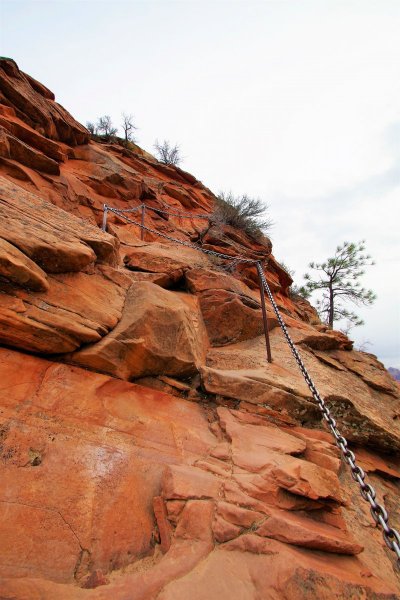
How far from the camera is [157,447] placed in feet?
9.04

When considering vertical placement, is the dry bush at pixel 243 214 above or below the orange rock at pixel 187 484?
above

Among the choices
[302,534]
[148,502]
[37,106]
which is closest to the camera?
[302,534]

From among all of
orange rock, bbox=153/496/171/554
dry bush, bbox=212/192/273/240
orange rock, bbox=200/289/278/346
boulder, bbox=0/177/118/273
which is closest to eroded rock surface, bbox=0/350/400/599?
orange rock, bbox=153/496/171/554

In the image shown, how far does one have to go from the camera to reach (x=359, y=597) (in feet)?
6.08

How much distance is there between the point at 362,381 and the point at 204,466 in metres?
4.27

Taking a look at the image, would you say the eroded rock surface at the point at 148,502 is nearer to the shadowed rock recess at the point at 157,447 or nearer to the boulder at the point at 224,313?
the shadowed rock recess at the point at 157,447

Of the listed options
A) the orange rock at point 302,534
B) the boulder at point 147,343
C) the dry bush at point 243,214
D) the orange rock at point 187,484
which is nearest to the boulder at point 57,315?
the boulder at point 147,343

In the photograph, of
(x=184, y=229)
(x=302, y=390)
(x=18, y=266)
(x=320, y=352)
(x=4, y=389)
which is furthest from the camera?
(x=184, y=229)

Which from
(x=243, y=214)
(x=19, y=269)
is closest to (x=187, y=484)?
(x=19, y=269)

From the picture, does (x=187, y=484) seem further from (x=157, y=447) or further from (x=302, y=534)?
(x=302, y=534)

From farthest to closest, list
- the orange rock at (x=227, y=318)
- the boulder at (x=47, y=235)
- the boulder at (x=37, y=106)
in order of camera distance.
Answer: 1. the boulder at (x=37, y=106)
2. the orange rock at (x=227, y=318)
3. the boulder at (x=47, y=235)

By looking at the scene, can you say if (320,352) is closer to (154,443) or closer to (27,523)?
(154,443)

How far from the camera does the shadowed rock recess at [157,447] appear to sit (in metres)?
1.84


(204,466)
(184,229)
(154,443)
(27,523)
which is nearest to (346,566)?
(204,466)
